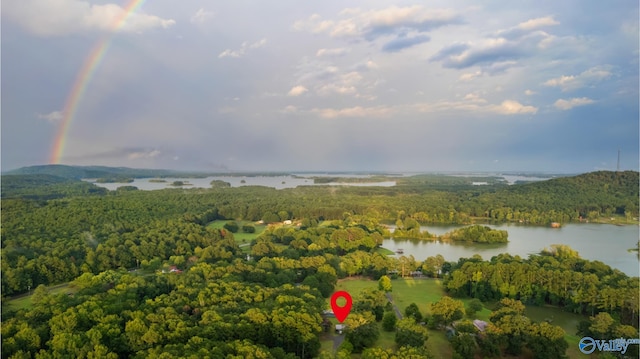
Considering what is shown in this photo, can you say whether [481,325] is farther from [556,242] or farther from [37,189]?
[37,189]

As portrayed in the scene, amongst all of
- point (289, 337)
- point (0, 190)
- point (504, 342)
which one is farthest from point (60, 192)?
point (504, 342)

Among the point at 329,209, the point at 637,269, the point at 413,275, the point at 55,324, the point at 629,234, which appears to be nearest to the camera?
the point at 55,324

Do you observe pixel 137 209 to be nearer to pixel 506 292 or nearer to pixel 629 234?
pixel 506 292

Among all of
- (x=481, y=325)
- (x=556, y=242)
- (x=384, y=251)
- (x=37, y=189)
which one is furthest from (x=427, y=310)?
(x=37, y=189)

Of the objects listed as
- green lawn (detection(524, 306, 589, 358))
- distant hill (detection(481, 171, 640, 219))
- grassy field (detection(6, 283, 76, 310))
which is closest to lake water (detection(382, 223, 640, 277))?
distant hill (detection(481, 171, 640, 219))
